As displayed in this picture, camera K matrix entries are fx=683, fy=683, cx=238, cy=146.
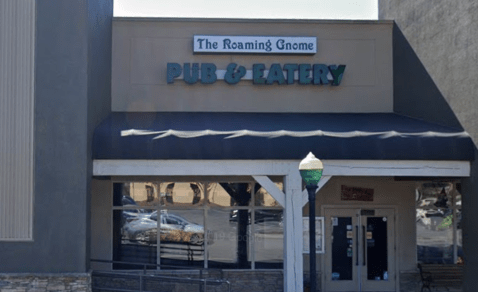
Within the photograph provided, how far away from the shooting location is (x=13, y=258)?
12906 mm

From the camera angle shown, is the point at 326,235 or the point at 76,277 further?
the point at 326,235

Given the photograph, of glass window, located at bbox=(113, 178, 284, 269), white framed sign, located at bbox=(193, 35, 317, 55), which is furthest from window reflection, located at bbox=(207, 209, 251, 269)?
white framed sign, located at bbox=(193, 35, 317, 55)

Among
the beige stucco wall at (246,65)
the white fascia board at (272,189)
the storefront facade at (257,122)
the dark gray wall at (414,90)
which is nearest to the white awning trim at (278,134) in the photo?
the white fascia board at (272,189)

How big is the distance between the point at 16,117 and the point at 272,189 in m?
5.19

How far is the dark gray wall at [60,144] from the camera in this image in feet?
42.5

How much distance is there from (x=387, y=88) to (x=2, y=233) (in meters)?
9.92

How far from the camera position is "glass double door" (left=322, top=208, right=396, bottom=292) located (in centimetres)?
1720

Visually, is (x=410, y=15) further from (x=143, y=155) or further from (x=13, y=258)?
(x=13, y=258)

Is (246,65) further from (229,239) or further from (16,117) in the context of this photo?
(16,117)

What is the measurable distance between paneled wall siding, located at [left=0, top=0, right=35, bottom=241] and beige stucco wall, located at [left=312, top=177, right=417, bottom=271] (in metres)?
7.42

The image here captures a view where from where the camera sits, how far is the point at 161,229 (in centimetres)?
1670

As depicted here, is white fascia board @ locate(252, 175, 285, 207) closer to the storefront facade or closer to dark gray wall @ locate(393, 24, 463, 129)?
the storefront facade

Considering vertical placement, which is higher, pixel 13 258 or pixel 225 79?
pixel 225 79

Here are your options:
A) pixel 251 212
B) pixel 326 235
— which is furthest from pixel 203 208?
pixel 326 235
